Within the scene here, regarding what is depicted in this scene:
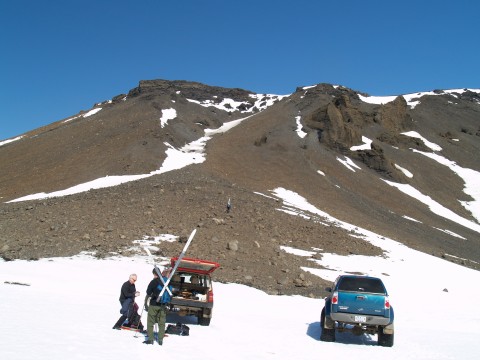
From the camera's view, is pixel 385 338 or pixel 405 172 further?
pixel 405 172

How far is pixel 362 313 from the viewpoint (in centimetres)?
1201

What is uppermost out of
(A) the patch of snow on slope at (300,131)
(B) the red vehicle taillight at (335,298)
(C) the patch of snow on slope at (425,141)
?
(C) the patch of snow on slope at (425,141)

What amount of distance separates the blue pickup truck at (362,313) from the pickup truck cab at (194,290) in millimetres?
3215

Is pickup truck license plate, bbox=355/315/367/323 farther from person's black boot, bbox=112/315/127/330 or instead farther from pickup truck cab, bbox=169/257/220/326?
person's black boot, bbox=112/315/127/330

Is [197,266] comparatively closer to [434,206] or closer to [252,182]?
[252,182]

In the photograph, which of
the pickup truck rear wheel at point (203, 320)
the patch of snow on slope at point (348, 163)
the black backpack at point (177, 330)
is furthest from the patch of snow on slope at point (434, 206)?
the black backpack at point (177, 330)

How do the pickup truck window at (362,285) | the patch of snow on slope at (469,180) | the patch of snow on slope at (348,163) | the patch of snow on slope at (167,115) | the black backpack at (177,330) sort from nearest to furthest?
the black backpack at (177,330)
the pickup truck window at (362,285)
the patch of snow on slope at (348,163)
the patch of snow on slope at (469,180)
the patch of snow on slope at (167,115)

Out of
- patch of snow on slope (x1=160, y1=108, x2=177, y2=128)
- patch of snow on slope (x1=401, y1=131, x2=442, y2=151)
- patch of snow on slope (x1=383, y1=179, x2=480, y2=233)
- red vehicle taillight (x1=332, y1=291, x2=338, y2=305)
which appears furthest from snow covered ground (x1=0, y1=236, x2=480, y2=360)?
patch of snow on slope (x1=401, y1=131, x2=442, y2=151)

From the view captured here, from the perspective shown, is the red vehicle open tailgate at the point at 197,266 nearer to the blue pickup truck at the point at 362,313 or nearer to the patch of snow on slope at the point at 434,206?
the blue pickup truck at the point at 362,313

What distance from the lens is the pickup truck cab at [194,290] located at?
42.1 ft

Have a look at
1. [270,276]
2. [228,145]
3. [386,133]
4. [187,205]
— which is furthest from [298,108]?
[270,276]

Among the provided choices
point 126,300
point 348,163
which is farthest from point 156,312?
point 348,163

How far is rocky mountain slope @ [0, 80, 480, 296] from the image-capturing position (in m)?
24.8

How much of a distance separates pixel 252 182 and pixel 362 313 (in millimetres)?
35961
